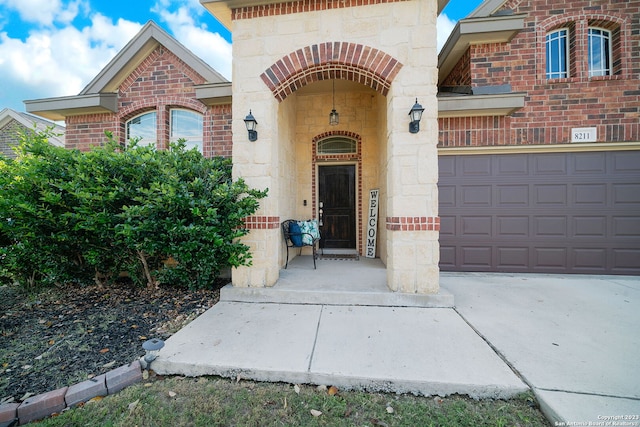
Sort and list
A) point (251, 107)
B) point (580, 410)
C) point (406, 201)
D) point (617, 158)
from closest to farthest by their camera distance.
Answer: point (580, 410), point (406, 201), point (251, 107), point (617, 158)

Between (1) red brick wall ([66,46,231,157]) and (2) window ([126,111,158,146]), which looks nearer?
(1) red brick wall ([66,46,231,157])

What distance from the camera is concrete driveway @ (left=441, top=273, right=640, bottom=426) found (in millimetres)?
1794

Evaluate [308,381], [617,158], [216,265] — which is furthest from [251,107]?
[617,158]

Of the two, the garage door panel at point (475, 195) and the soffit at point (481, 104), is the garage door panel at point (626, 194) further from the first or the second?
the soffit at point (481, 104)

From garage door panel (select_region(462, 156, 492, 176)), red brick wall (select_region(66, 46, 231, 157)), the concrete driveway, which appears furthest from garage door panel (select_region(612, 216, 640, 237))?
red brick wall (select_region(66, 46, 231, 157))

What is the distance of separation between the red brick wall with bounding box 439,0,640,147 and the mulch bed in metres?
5.46

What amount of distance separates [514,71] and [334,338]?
5.71 meters

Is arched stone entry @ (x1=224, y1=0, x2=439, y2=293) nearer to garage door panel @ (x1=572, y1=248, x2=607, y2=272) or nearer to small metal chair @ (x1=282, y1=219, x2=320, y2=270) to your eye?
small metal chair @ (x1=282, y1=219, x2=320, y2=270)

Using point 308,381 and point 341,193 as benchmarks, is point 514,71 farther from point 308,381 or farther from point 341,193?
point 308,381

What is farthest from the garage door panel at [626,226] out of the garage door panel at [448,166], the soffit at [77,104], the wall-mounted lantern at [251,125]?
the soffit at [77,104]

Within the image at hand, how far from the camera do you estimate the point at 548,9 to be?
4812 mm

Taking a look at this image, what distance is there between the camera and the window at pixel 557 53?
16.1ft

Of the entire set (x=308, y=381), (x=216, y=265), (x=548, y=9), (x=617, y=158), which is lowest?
(x=308, y=381)

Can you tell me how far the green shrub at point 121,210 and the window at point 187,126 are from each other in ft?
6.56
